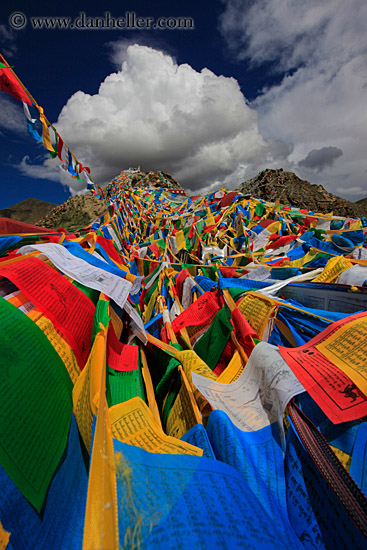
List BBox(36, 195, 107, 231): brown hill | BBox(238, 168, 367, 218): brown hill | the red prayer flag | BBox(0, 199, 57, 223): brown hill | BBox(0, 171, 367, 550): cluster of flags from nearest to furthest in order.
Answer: BBox(0, 171, 367, 550): cluster of flags
the red prayer flag
BBox(238, 168, 367, 218): brown hill
BBox(36, 195, 107, 231): brown hill
BBox(0, 199, 57, 223): brown hill

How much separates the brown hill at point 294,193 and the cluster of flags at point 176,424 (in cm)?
1044

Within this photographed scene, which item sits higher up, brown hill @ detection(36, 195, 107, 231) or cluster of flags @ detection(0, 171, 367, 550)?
brown hill @ detection(36, 195, 107, 231)

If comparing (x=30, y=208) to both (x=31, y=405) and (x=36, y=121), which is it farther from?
(x=31, y=405)

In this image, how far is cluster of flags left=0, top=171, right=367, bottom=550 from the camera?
1.43ft

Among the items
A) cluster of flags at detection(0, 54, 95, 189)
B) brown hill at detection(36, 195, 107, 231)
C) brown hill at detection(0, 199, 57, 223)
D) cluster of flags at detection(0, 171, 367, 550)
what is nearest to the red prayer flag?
cluster of flags at detection(0, 54, 95, 189)

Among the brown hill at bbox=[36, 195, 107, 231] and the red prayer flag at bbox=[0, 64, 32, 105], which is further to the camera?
the brown hill at bbox=[36, 195, 107, 231]

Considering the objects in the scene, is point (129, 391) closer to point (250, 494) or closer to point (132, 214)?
point (250, 494)

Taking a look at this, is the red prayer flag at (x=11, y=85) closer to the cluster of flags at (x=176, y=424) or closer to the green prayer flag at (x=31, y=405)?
the cluster of flags at (x=176, y=424)

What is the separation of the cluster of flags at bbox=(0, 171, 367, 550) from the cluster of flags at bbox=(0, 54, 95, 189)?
9.13 feet

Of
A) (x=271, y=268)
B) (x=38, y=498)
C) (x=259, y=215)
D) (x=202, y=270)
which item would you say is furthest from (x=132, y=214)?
(x=38, y=498)

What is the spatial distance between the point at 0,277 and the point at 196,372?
33.2 inches

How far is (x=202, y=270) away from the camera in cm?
236

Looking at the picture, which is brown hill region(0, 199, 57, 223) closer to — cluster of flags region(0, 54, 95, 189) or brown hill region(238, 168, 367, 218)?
brown hill region(238, 168, 367, 218)

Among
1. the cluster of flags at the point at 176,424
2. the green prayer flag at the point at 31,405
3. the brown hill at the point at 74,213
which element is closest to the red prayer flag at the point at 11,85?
the cluster of flags at the point at 176,424
